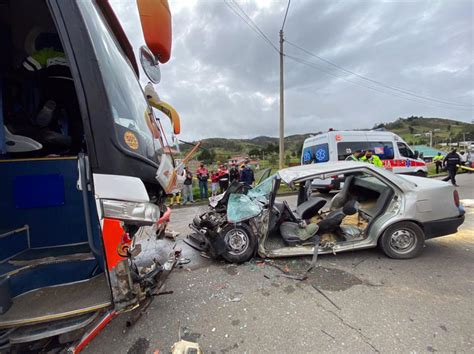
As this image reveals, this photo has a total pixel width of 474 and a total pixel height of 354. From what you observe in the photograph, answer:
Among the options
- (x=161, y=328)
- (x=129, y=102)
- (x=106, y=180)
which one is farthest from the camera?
(x=161, y=328)

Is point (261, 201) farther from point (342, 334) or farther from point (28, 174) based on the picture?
point (28, 174)

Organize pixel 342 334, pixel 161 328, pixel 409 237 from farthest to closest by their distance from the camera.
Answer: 1. pixel 409 237
2. pixel 161 328
3. pixel 342 334

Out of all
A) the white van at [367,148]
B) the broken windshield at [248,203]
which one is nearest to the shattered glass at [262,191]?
the broken windshield at [248,203]

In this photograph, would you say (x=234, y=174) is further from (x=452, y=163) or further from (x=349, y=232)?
(x=452, y=163)

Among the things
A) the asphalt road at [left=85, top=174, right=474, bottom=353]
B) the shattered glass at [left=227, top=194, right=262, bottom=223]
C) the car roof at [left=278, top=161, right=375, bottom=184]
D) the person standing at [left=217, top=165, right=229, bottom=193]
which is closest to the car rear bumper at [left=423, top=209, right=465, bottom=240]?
the asphalt road at [left=85, top=174, right=474, bottom=353]

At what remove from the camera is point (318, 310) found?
2361 mm

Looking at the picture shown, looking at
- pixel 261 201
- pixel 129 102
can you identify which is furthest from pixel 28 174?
pixel 261 201

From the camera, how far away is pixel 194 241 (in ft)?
12.3

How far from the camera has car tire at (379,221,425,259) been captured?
3.30m

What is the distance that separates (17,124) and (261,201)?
3.09 metres

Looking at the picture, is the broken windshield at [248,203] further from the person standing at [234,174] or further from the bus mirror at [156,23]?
the person standing at [234,174]

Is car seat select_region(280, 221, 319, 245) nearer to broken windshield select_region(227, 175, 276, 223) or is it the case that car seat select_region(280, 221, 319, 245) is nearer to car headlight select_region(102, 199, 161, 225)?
broken windshield select_region(227, 175, 276, 223)

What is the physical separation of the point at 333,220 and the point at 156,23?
11.1ft

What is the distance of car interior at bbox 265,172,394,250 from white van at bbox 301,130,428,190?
4647 mm
